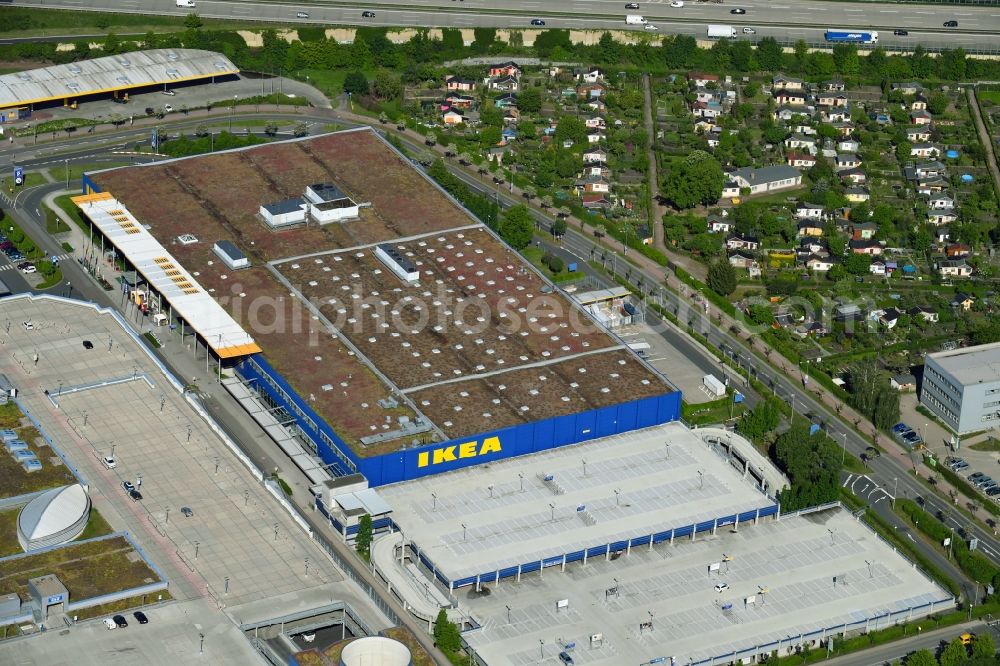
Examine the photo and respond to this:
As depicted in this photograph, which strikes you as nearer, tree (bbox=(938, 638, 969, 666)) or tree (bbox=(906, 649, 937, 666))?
tree (bbox=(906, 649, 937, 666))

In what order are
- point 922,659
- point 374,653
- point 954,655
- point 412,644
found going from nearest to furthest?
point 374,653 < point 922,659 < point 412,644 < point 954,655

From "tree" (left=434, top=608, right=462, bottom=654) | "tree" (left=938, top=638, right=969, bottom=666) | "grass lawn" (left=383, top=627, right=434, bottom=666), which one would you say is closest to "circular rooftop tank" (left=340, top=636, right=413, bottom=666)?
"grass lawn" (left=383, top=627, right=434, bottom=666)

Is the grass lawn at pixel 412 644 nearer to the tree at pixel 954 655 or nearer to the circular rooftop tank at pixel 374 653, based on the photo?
the circular rooftop tank at pixel 374 653

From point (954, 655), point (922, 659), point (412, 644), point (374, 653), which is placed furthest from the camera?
point (954, 655)

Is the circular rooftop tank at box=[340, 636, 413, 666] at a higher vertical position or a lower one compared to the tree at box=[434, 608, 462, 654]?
higher

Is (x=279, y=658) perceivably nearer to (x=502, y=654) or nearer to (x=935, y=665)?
(x=502, y=654)

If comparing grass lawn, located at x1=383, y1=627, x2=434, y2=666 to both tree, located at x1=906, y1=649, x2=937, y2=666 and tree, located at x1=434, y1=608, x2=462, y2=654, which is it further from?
tree, located at x1=906, y1=649, x2=937, y2=666

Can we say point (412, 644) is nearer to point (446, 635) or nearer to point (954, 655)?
point (446, 635)

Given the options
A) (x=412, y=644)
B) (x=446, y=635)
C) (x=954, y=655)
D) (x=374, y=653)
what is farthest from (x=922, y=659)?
(x=374, y=653)
